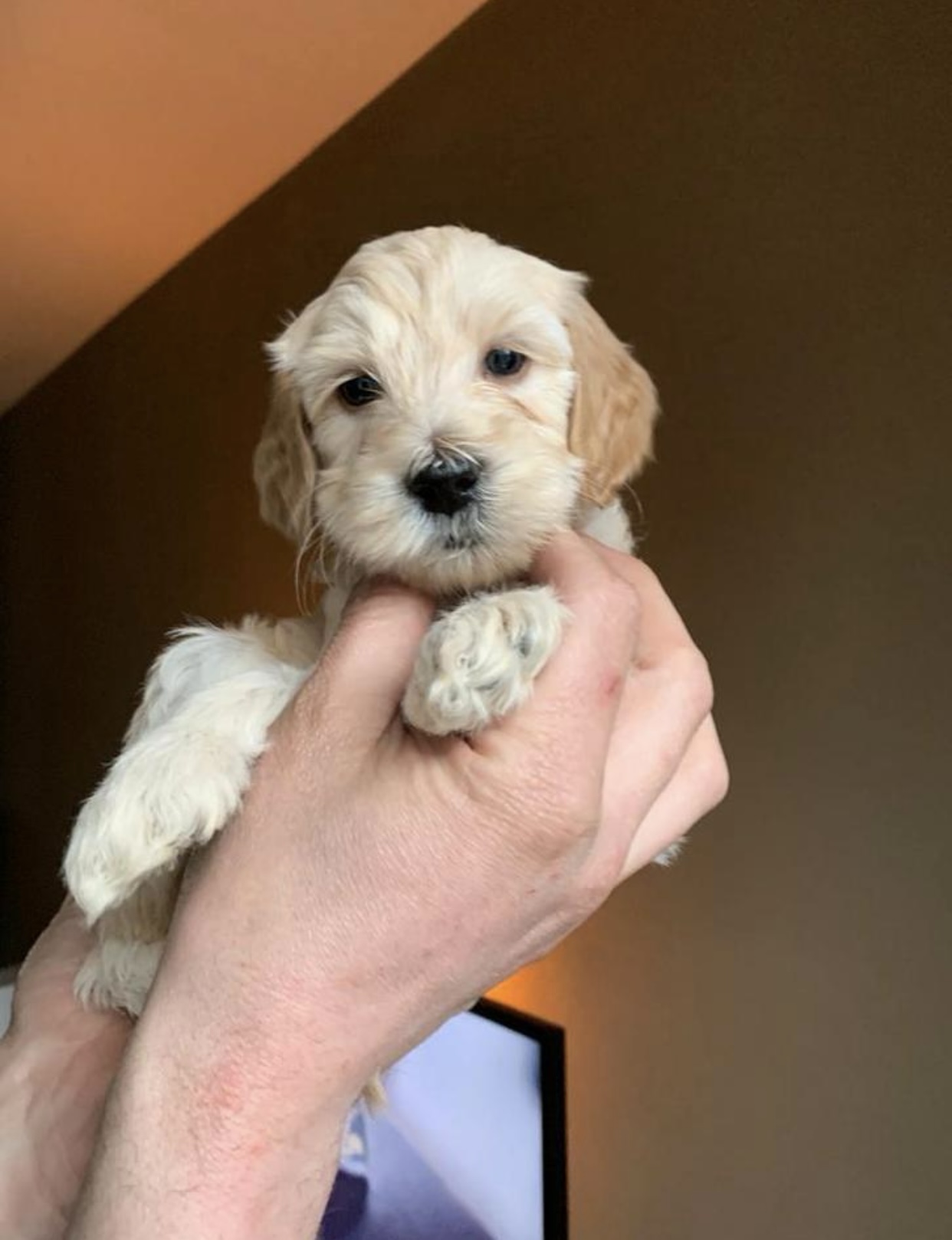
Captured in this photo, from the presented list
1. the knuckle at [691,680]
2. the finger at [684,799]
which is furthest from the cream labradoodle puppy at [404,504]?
the finger at [684,799]

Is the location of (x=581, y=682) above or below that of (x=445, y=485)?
below

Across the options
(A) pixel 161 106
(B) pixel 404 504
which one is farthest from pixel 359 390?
(A) pixel 161 106

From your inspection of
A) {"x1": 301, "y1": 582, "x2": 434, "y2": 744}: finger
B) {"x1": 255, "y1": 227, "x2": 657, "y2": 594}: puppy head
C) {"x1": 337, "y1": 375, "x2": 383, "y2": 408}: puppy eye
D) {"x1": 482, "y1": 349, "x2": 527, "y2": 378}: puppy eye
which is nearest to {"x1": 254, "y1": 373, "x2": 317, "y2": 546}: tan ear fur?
{"x1": 255, "y1": 227, "x2": 657, "y2": 594}: puppy head

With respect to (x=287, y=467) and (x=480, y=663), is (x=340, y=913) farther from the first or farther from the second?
(x=287, y=467)

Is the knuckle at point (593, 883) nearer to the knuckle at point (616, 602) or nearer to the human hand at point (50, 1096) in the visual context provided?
the knuckle at point (616, 602)

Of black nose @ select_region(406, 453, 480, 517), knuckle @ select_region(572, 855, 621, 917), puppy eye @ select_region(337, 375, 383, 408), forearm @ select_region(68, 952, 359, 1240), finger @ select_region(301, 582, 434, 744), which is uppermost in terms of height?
puppy eye @ select_region(337, 375, 383, 408)

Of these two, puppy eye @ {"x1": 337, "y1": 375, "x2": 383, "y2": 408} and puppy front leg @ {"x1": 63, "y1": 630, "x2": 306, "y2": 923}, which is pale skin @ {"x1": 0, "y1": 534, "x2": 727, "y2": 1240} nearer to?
puppy front leg @ {"x1": 63, "y1": 630, "x2": 306, "y2": 923}

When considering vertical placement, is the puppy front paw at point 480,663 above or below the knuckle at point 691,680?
below

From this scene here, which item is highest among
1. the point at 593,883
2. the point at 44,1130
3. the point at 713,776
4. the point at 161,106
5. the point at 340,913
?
the point at 161,106
